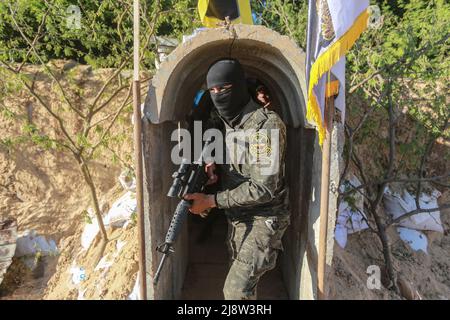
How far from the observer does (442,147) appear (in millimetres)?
6098

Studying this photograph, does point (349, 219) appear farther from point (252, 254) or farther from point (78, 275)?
point (78, 275)

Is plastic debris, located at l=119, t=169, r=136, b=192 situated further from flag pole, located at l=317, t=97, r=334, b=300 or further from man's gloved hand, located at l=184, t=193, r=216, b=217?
flag pole, located at l=317, t=97, r=334, b=300

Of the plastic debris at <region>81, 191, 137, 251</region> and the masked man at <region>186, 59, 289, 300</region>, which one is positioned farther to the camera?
the plastic debris at <region>81, 191, 137, 251</region>

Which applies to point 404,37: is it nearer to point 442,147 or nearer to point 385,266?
point 442,147

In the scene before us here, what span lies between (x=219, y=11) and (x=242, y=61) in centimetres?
55

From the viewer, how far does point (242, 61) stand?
339cm

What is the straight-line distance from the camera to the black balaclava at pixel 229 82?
2.72 metres

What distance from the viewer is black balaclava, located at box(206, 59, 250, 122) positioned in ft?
8.94

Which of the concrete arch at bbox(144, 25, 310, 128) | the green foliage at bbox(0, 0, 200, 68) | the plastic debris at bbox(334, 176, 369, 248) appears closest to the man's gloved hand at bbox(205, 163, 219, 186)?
the concrete arch at bbox(144, 25, 310, 128)

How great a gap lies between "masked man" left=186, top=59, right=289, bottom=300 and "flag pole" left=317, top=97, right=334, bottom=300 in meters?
0.34

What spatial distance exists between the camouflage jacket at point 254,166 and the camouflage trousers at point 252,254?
10 cm

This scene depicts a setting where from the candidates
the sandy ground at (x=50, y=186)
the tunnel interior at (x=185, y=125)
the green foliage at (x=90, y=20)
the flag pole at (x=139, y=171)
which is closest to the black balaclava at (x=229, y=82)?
the tunnel interior at (x=185, y=125)

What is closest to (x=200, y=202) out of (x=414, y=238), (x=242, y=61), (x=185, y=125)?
(x=185, y=125)

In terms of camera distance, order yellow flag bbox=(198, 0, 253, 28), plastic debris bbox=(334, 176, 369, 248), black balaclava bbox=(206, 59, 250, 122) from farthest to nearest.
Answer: plastic debris bbox=(334, 176, 369, 248) < yellow flag bbox=(198, 0, 253, 28) < black balaclava bbox=(206, 59, 250, 122)
